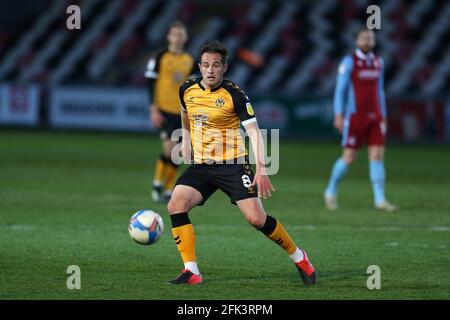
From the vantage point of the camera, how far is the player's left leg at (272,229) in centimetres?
745

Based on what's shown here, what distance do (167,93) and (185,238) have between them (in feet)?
19.7

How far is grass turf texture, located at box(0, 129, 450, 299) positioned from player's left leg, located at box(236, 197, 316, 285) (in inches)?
5.2

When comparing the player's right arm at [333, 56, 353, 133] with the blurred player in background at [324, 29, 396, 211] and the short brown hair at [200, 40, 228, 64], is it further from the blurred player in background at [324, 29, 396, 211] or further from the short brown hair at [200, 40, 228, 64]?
the short brown hair at [200, 40, 228, 64]

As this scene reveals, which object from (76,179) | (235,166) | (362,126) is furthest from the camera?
(76,179)

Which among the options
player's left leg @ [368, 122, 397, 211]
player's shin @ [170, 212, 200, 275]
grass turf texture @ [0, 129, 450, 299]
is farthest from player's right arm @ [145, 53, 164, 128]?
player's shin @ [170, 212, 200, 275]

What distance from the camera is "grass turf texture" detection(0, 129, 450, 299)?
727 cm

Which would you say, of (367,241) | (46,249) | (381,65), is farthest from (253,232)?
(381,65)

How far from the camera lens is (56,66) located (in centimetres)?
3117

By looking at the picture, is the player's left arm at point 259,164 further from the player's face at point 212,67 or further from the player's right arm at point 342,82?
the player's right arm at point 342,82

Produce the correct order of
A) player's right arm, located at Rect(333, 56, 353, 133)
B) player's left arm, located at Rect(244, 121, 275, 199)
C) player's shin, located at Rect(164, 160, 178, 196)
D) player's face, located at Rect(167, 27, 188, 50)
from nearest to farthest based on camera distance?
player's left arm, located at Rect(244, 121, 275, 199) < player's right arm, located at Rect(333, 56, 353, 133) < player's face, located at Rect(167, 27, 188, 50) < player's shin, located at Rect(164, 160, 178, 196)

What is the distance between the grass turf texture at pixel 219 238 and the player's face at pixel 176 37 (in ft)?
7.22

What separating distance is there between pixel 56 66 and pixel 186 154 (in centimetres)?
2398

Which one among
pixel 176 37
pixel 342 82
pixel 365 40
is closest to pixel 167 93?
pixel 176 37

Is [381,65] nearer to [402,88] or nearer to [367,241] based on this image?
[367,241]
